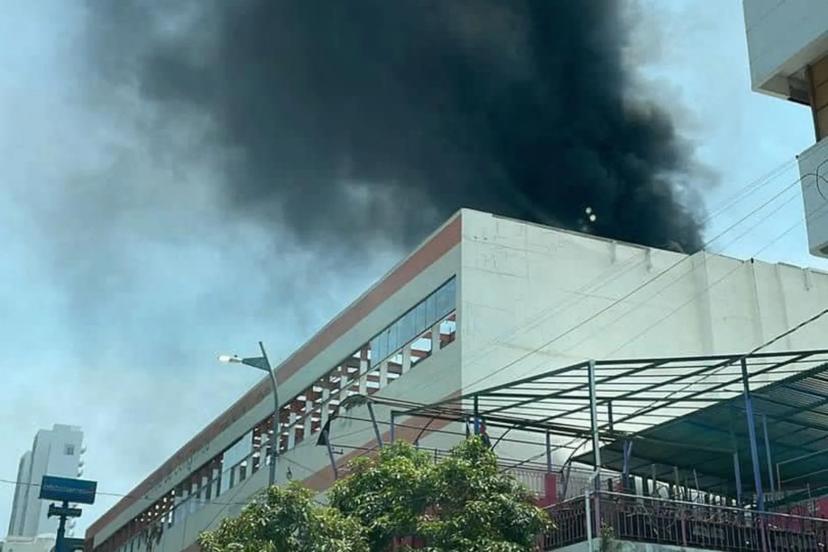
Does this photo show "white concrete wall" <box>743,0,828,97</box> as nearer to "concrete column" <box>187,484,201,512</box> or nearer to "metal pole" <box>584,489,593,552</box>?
"metal pole" <box>584,489,593,552</box>

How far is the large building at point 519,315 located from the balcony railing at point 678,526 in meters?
9.29

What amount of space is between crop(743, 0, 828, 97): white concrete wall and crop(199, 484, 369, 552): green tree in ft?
32.2

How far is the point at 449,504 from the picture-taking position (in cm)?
1820

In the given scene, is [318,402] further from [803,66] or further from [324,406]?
[803,66]

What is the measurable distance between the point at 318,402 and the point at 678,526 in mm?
21212

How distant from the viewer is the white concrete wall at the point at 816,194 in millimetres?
16578

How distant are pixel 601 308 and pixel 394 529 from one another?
540 inches

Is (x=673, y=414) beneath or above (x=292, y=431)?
beneath

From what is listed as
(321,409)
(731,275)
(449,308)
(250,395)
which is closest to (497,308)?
(449,308)

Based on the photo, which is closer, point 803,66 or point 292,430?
point 803,66

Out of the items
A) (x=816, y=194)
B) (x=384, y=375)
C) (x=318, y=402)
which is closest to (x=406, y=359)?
(x=384, y=375)

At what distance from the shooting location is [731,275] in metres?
32.1

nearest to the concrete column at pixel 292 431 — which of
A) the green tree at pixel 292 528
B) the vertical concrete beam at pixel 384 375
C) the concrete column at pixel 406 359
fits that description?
the vertical concrete beam at pixel 384 375

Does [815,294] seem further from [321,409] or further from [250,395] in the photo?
[250,395]
